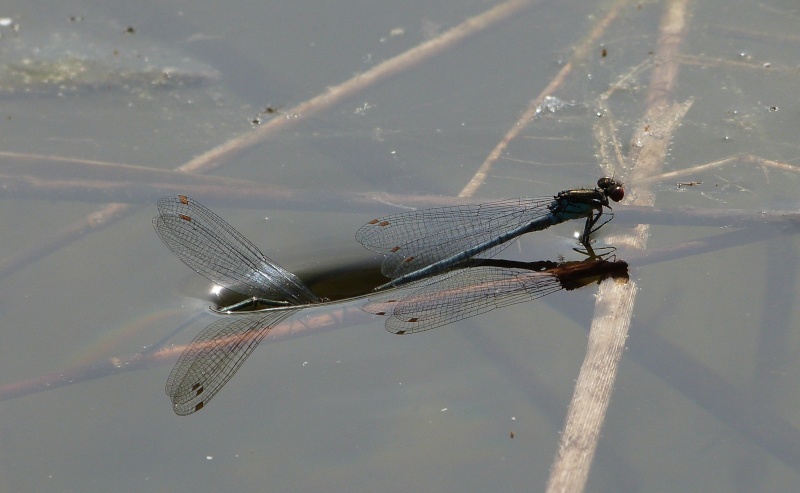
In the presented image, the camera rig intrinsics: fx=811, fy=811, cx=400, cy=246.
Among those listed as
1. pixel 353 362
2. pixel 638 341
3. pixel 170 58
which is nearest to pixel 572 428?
pixel 638 341

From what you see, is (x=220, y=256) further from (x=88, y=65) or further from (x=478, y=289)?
(x=88, y=65)

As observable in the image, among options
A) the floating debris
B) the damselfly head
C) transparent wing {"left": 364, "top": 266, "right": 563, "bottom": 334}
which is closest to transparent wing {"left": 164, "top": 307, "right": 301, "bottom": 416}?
transparent wing {"left": 364, "top": 266, "right": 563, "bottom": 334}

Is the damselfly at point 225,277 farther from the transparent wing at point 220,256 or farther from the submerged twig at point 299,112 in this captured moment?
the submerged twig at point 299,112

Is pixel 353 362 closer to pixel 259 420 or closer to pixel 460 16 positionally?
pixel 259 420

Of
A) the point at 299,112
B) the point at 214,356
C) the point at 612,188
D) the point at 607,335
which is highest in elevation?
the point at 299,112

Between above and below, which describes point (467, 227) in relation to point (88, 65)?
below

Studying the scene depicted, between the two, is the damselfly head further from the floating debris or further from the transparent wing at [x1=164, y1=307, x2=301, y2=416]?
the floating debris

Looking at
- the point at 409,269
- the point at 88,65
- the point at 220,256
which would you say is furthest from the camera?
the point at 88,65

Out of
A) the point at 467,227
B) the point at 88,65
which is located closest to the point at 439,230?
the point at 467,227
